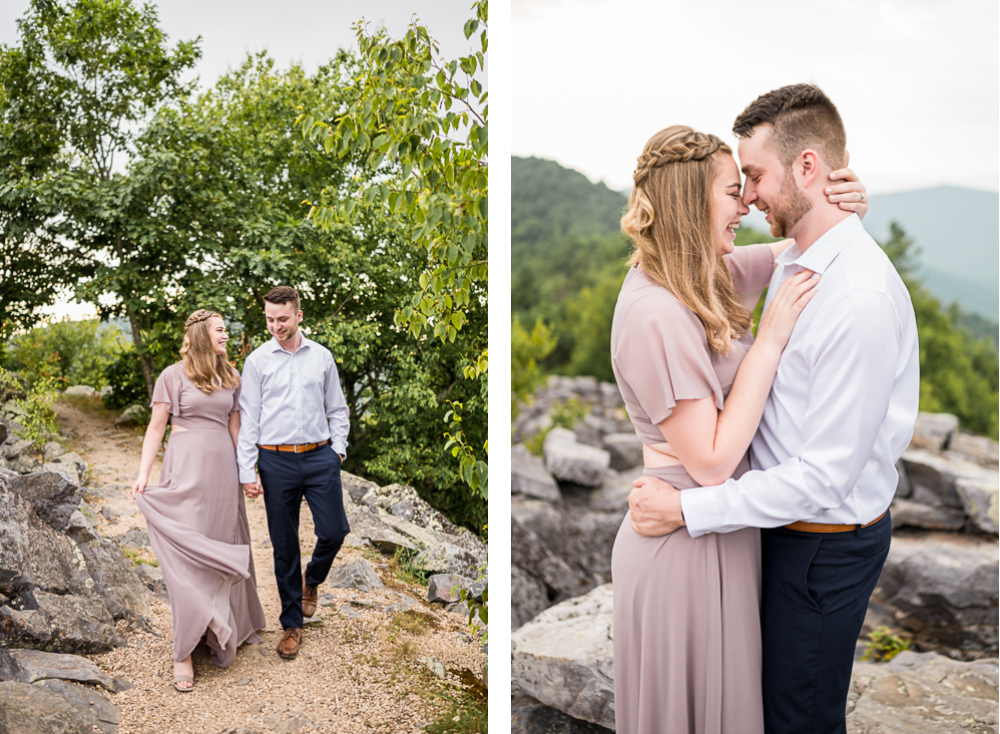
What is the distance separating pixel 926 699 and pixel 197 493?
2.73 metres

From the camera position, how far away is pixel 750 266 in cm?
171

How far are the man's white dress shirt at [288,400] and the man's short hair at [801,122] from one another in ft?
4.55

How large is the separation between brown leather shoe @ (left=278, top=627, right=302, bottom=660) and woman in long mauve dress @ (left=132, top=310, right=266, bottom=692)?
143mm

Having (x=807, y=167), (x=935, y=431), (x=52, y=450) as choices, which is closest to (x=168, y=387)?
(x=52, y=450)

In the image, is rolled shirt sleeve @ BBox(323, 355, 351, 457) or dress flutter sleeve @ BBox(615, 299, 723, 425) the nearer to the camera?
dress flutter sleeve @ BBox(615, 299, 723, 425)

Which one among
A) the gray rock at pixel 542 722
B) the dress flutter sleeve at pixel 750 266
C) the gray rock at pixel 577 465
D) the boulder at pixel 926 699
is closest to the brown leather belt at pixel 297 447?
the gray rock at pixel 542 722

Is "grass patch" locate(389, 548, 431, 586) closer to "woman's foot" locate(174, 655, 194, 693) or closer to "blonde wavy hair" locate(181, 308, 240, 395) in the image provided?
"woman's foot" locate(174, 655, 194, 693)

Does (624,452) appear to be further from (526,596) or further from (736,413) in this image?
(736,413)

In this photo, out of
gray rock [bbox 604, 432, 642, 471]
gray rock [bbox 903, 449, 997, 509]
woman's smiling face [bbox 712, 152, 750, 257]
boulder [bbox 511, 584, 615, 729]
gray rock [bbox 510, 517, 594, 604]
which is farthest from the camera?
gray rock [bbox 604, 432, 642, 471]

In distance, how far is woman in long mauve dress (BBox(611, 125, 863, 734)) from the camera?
4.28 ft

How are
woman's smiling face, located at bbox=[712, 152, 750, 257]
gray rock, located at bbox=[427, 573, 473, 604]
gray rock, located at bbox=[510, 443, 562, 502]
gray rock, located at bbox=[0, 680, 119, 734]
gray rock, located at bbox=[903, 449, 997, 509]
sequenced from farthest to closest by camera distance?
gray rock, located at bbox=[510, 443, 562, 502], gray rock, located at bbox=[903, 449, 997, 509], gray rock, located at bbox=[427, 573, 473, 604], gray rock, located at bbox=[0, 680, 119, 734], woman's smiling face, located at bbox=[712, 152, 750, 257]

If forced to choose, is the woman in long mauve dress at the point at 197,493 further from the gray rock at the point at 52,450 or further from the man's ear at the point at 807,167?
the man's ear at the point at 807,167

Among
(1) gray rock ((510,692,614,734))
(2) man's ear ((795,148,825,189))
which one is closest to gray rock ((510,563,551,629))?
(1) gray rock ((510,692,614,734))

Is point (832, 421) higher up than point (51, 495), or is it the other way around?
point (832, 421)
